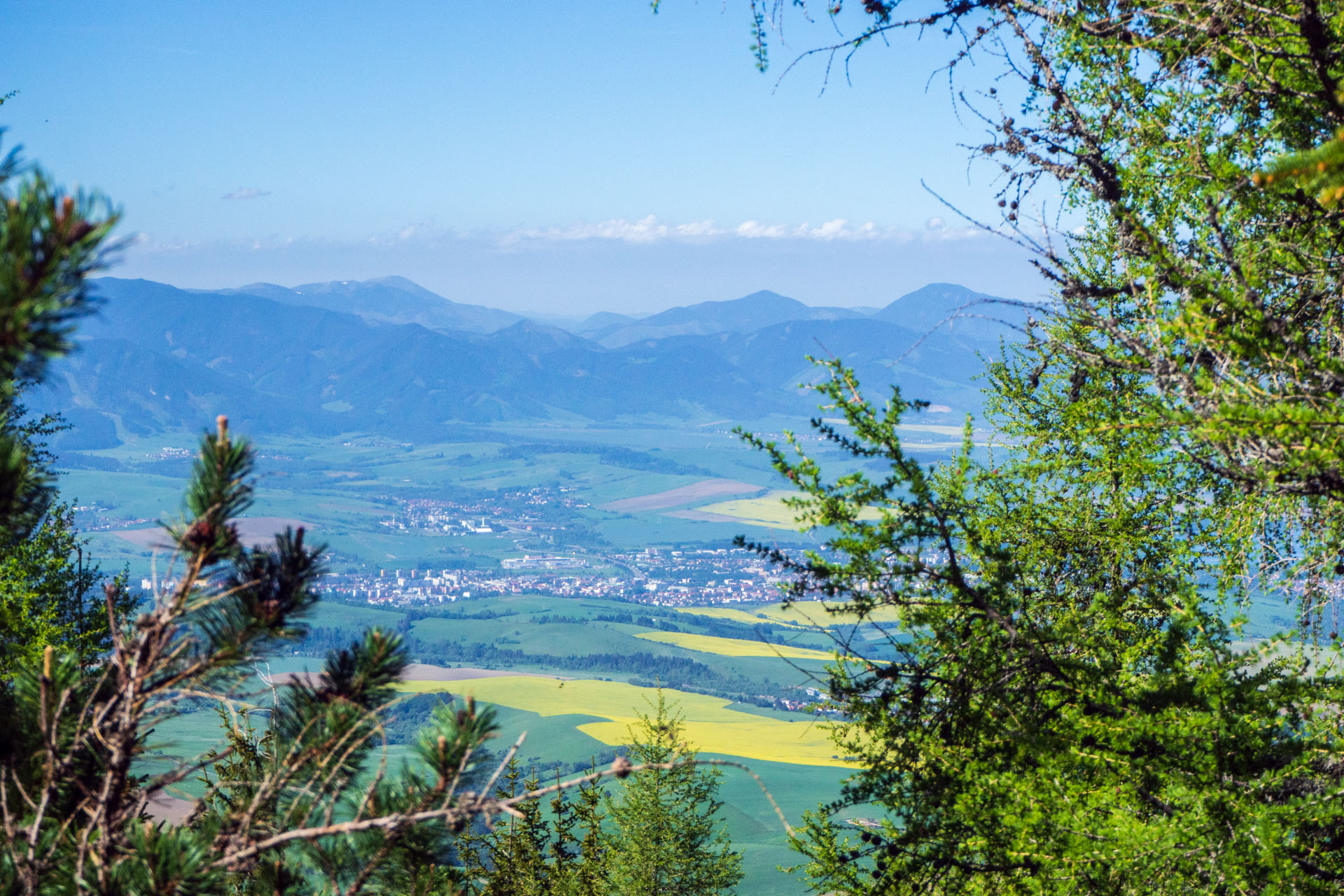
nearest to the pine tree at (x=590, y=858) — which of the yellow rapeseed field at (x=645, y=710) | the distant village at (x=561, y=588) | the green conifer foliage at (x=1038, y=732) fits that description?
the green conifer foliage at (x=1038, y=732)

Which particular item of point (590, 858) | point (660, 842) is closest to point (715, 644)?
point (660, 842)

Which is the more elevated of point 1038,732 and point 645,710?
point 1038,732

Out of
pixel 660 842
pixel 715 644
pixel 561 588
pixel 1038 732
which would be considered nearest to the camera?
pixel 1038 732

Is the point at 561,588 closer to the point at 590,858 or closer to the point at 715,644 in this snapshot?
the point at 715,644

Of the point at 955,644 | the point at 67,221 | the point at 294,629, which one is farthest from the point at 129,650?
the point at 955,644

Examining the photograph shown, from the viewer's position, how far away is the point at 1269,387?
197 inches

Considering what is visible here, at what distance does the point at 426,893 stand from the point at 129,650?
1583 millimetres

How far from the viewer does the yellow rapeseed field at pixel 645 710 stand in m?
85.5

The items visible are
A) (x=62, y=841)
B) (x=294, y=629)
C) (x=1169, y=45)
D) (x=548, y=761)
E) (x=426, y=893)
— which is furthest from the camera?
(x=548, y=761)

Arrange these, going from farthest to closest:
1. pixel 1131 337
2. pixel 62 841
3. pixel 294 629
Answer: pixel 1131 337 < pixel 294 629 < pixel 62 841

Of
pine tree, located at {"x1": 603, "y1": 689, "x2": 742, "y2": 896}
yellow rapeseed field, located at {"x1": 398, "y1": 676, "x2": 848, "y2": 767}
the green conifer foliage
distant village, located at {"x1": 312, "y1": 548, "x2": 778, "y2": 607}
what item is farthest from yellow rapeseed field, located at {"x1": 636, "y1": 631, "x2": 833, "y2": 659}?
the green conifer foliage

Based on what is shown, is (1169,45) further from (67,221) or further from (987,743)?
(67,221)

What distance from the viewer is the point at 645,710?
93562 mm

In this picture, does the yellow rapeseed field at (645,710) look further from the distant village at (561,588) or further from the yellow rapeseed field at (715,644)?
the distant village at (561,588)
